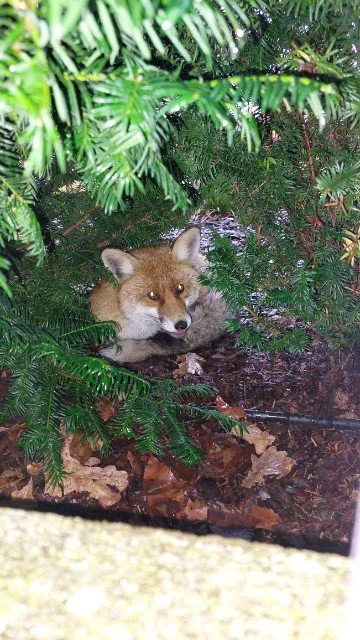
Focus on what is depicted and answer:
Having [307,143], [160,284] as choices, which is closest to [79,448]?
[160,284]

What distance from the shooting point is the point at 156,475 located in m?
2.81

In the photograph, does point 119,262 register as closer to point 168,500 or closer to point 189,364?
point 189,364

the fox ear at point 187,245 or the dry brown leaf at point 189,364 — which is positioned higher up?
the fox ear at point 187,245

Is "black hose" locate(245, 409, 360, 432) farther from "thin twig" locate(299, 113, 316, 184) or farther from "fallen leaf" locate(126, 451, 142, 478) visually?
"thin twig" locate(299, 113, 316, 184)

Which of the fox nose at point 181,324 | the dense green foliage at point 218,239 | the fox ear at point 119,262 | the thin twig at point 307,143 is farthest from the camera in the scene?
the fox nose at point 181,324

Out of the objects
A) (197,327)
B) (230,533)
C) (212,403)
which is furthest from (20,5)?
(197,327)

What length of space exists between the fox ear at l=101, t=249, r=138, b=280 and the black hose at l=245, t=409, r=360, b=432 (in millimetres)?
1304

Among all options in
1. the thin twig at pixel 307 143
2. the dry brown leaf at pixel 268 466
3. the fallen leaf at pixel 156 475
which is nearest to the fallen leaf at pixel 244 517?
the dry brown leaf at pixel 268 466

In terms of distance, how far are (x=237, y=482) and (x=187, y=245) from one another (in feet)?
5.52

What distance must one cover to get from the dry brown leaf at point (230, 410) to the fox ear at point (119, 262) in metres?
1.12

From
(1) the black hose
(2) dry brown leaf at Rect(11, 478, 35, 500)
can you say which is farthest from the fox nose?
(2) dry brown leaf at Rect(11, 478, 35, 500)

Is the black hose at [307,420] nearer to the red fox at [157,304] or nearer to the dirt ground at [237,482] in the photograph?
the dirt ground at [237,482]

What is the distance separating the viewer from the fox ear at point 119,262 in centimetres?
349

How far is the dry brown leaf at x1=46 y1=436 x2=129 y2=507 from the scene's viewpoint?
2721mm
